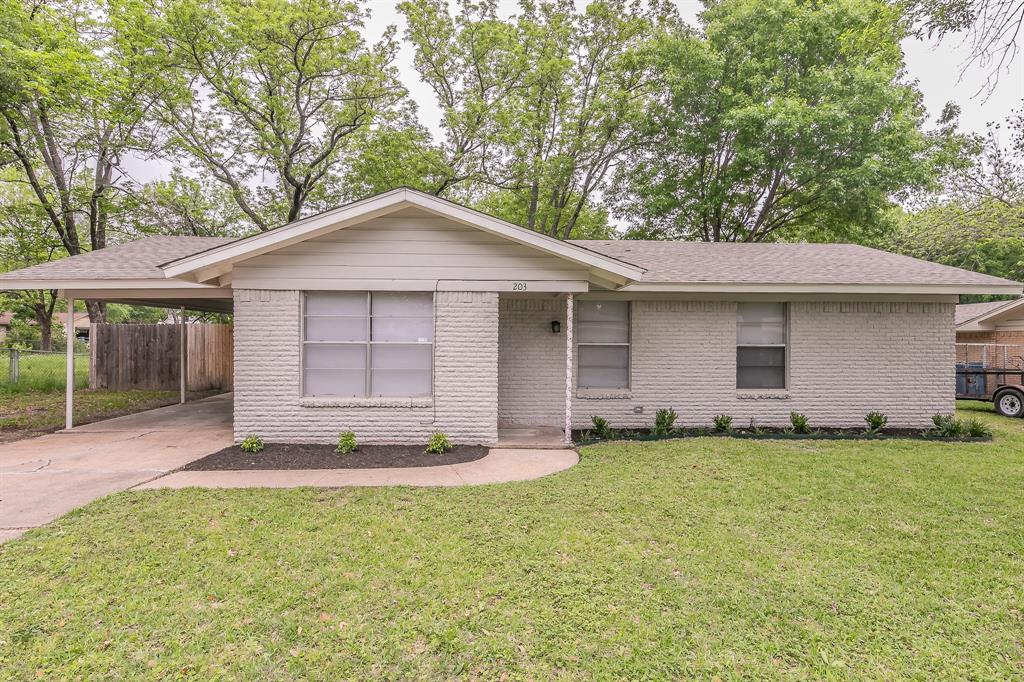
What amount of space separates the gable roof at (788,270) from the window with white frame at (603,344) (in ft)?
2.95

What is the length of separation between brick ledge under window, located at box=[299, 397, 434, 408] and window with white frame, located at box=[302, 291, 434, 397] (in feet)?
0.37

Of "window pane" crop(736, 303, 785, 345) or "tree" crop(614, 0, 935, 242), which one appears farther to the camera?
"tree" crop(614, 0, 935, 242)

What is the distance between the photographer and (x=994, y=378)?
12.9 metres

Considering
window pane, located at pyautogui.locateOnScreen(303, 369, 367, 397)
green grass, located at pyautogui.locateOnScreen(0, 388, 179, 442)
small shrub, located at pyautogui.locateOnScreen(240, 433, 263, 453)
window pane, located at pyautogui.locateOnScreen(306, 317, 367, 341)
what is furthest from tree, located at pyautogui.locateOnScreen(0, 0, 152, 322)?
small shrub, located at pyautogui.locateOnScreen(240, 433, 263, 453)

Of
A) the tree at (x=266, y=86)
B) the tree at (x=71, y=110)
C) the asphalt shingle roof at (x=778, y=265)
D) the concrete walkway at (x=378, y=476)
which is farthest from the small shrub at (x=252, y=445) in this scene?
the tree at (x=266, y=86)

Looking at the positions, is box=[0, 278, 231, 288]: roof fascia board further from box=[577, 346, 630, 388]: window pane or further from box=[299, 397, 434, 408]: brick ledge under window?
box=[577, 346, 630, 388]: window pane

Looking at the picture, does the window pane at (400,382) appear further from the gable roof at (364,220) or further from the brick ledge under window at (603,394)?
the brick ledge under window at (603,394)

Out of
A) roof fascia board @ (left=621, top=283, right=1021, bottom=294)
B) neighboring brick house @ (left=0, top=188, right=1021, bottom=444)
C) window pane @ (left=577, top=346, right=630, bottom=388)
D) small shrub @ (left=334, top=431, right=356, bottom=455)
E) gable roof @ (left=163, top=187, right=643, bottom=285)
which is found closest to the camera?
gable roof @ (left=163, top=187, right=643, bottom=285)

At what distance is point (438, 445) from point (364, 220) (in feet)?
11.4

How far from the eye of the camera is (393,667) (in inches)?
103

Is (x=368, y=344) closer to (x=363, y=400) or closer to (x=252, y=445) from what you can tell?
(x=363, y=400)

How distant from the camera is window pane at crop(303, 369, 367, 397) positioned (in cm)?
712

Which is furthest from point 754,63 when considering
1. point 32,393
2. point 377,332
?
point 32,393

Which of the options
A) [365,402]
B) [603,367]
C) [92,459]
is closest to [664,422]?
[603,367]
